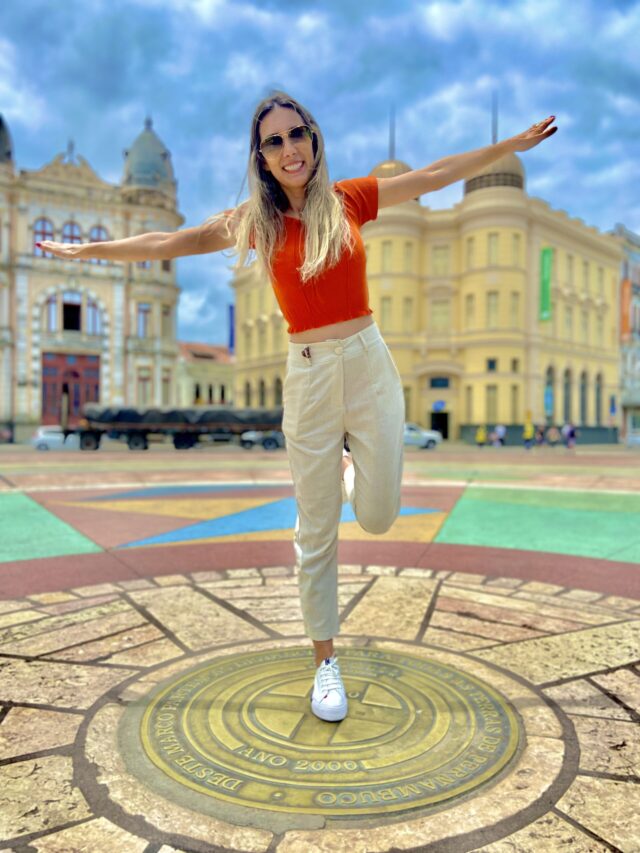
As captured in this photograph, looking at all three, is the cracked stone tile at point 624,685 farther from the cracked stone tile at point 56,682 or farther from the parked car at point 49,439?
the parked car at point 49,439

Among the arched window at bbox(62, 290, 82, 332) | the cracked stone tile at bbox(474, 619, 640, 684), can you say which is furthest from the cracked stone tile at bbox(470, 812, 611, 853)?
the arched window at bbox(62, 290, 82, 332)

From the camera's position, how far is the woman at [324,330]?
2.12 metres

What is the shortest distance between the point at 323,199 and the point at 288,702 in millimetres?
1610

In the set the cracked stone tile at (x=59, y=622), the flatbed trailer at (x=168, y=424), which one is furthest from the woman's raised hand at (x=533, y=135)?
the flatbed trailer at (x=168, y=424)

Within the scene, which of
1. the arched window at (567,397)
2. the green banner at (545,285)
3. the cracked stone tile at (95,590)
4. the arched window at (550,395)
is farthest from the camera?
A: the arched window at (567,397)

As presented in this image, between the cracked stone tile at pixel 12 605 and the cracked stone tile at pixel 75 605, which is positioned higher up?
the cracked stone tile at pixel 75 605

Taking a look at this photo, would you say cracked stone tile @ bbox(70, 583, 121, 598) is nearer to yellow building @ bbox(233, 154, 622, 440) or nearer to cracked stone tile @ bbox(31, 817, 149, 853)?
cracked stone tile @ bbox(31, 817, 149, 853)

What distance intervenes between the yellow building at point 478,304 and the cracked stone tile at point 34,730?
109ft

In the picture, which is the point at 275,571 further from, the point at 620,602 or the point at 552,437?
the point at 552,437

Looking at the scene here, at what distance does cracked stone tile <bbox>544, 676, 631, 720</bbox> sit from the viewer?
2094 mm

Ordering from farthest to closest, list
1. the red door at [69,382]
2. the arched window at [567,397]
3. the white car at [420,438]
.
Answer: the arched window at [567,397], the red door at [69,382], the white car at [420,438]

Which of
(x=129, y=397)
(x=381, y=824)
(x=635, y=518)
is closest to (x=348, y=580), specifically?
(x=381, y=824)

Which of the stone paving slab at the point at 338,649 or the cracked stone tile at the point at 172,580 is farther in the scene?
the cracked stone tile at the point at 172,580

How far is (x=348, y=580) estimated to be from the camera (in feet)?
12.4
